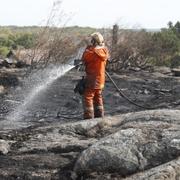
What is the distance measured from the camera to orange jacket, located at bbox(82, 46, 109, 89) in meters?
9.77

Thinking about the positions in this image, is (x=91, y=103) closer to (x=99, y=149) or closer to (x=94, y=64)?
(x=94, y=64)

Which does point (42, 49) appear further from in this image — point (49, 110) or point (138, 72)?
point (49, 110)

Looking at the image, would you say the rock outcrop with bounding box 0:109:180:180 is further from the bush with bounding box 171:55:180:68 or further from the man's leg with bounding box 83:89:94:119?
the bush with bounding box 171:55:180:68

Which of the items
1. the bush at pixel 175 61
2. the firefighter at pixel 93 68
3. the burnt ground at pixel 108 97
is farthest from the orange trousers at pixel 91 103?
the bush at pixel 175 61

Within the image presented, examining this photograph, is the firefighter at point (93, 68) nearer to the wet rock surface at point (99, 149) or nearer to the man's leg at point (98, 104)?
the man's leg at point (98, 104)

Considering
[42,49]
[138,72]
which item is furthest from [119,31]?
[42,49]

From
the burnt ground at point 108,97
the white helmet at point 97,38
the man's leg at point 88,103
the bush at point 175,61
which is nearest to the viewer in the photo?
the white helmet at point 97,38

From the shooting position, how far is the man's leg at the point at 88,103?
996 centimetres

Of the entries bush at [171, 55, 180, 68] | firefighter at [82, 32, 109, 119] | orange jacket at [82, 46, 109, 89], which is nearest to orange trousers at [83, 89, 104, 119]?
firefighter at [82, 32, 109, 119]

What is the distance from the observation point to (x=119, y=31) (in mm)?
27578

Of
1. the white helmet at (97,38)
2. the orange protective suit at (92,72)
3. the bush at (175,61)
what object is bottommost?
the bush at (175,61)

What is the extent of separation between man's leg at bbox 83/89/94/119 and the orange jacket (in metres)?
0.12

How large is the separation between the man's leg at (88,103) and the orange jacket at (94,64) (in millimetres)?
119

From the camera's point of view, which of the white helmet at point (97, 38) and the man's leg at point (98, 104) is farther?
the man's leg at point (98, 104)
